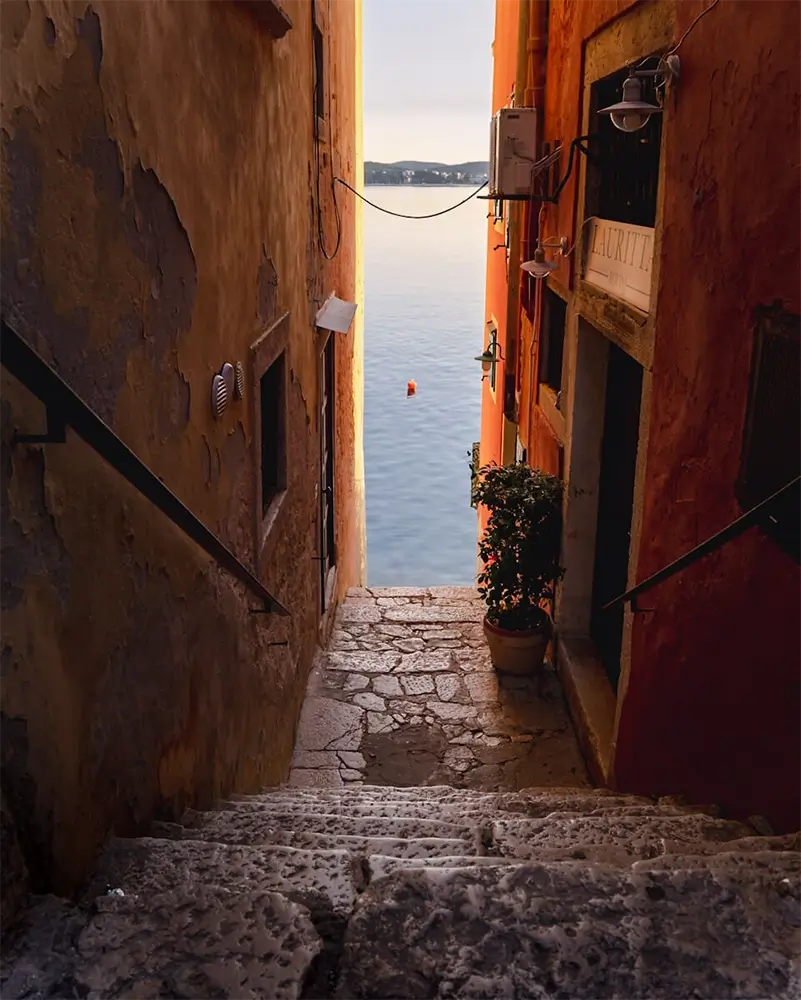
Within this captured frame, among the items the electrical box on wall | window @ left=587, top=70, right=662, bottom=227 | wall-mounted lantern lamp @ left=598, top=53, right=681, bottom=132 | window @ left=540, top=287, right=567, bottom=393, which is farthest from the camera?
window @ left=540, top=287, right=567, bottom=393

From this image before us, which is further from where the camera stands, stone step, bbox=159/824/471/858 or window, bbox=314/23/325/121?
window, bbox=314/23/325/121

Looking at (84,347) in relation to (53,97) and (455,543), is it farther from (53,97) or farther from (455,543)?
(455,543)

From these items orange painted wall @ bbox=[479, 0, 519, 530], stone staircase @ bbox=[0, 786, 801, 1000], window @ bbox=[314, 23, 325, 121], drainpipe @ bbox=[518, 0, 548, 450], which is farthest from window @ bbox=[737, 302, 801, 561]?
orange painted wall @ bbox=[479, 0, 519, 530]

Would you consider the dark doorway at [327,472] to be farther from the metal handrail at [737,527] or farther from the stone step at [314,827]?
the metal handrail at [737,527]

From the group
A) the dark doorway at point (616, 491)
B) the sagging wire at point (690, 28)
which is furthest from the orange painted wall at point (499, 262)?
the sagging wire at point (690, 28)

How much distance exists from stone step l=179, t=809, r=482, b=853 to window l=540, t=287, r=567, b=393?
240 inches

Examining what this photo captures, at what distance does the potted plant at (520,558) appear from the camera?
302 inches

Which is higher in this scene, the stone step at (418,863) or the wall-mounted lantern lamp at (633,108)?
the wall-mounted lantern lamp at (633,108)

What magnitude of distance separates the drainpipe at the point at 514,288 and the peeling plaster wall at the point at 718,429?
4.58 m

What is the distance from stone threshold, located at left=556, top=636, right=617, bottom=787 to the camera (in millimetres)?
6172

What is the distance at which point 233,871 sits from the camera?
2.39 metres

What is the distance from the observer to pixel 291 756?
6.69m

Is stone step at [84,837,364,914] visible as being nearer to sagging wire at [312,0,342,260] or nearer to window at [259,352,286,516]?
window at [259,352,286,516]

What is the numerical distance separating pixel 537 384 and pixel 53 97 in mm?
7337
